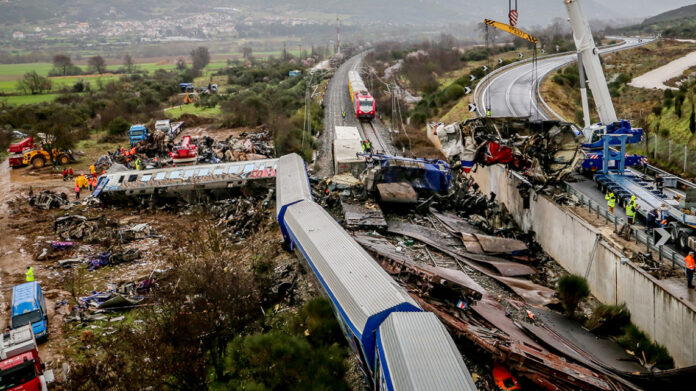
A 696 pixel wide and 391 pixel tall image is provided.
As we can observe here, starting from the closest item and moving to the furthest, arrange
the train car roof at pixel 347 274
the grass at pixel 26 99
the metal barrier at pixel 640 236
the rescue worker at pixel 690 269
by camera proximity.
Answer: the train car roof at pixel 347 274 < the rescue worker at pixel 690 269 < the metal barrier at pixel 640 236 < the grass at pixel 26 99

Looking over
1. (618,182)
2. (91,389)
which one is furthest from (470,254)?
(91,389)

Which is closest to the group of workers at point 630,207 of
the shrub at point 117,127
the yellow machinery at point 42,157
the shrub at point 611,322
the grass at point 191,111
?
the shrub at point 611,322

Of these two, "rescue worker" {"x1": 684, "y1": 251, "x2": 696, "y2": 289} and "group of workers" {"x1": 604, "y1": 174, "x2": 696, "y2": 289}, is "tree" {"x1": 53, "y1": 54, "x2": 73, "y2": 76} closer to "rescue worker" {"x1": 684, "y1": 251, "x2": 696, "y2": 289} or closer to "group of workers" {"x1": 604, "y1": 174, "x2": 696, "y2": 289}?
"group of workers" {"x1": 604, "y1": 174, "x2": 696, "y2": 289}

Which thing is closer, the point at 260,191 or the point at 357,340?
the point at 357,340

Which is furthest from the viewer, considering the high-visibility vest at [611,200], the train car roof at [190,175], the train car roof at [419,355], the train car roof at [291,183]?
the train car roof at [190,175]

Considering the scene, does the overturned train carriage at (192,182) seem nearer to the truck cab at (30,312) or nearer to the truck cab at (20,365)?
the truck cab at (30,312)

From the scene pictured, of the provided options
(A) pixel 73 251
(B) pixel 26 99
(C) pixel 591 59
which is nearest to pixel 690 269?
(C) pixel 591 59

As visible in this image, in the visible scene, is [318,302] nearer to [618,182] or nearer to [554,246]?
[554,246]
